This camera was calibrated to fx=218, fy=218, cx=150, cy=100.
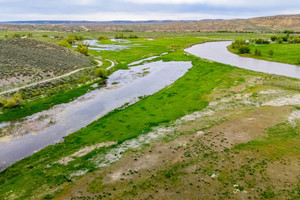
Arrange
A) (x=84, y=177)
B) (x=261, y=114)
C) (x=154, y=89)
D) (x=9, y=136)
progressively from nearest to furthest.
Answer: (x=84, y=177), (x=9, y=136), (x=261, y=114), (x=154, y=89)

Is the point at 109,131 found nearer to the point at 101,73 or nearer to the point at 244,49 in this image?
the point at 101,73

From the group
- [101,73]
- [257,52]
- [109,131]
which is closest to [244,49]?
[257,52]

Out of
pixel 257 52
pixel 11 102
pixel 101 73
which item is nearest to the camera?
pixel 11 102

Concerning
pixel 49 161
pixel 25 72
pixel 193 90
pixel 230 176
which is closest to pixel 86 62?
pixel 25 72

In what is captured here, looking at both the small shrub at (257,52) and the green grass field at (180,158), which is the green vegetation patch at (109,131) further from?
the small shrub at (257,52)

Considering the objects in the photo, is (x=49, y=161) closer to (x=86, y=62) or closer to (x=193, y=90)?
(x=193, y=90)

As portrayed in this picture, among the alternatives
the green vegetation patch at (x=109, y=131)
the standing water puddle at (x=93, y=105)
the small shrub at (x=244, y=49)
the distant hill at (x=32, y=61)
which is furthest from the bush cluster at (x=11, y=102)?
the small shrub at (x=244, y=49)

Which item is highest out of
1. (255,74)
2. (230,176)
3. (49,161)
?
(255,74)

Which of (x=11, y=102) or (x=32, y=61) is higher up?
(x=32, y=61)

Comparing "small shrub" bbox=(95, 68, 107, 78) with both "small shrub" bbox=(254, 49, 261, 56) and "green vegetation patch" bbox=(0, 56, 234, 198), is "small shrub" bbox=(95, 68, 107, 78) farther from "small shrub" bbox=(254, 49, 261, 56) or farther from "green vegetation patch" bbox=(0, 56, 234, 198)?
"small shrub" bbox=(254, 49, 261, 56)
